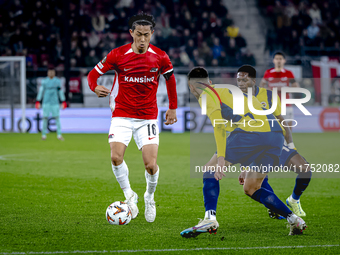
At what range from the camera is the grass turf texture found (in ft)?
13.9

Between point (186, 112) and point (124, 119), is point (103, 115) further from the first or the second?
point (124, 119)

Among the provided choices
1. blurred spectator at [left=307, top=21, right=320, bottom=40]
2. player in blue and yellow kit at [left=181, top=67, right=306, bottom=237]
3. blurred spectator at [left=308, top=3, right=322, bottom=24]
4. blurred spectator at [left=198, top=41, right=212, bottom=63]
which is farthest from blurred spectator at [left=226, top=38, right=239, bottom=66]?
player in blue and yellow kit at [left=181, top=67, right=306, bottom=237]

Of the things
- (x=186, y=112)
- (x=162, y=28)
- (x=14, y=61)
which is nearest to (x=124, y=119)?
(x=186, y=112)

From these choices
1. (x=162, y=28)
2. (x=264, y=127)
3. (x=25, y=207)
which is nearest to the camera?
(x=264, y=127)

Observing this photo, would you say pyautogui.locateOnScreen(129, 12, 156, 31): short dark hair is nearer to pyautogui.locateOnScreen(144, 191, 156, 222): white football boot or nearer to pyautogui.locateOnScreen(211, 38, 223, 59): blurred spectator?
pyautogui.locateOnScreen(144, 191, 156, 222): white football boot

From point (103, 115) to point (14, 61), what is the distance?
3630 millimetres

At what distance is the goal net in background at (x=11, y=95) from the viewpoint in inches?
654

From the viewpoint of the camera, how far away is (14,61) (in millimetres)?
17234

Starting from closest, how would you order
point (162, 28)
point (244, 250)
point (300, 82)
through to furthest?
point (244, 250)
point (300, 82)
point (162, 28)

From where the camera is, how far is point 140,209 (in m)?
5.81

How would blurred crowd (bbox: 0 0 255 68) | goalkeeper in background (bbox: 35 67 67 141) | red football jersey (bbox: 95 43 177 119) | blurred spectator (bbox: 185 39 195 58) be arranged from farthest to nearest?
1. blurred spectator (bbox: 185 39 195 58)
2. blurred crowd (bbox: 0 0 255 68)
3. goalkeeper in background (bbox: 35 67 67 141)
4. red football jersey (bbox: 95 43 177 119)

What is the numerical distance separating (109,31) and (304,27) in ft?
27.0

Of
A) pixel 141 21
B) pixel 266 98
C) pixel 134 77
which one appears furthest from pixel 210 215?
pixel 141 21

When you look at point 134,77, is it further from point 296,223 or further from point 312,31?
point 312,31
